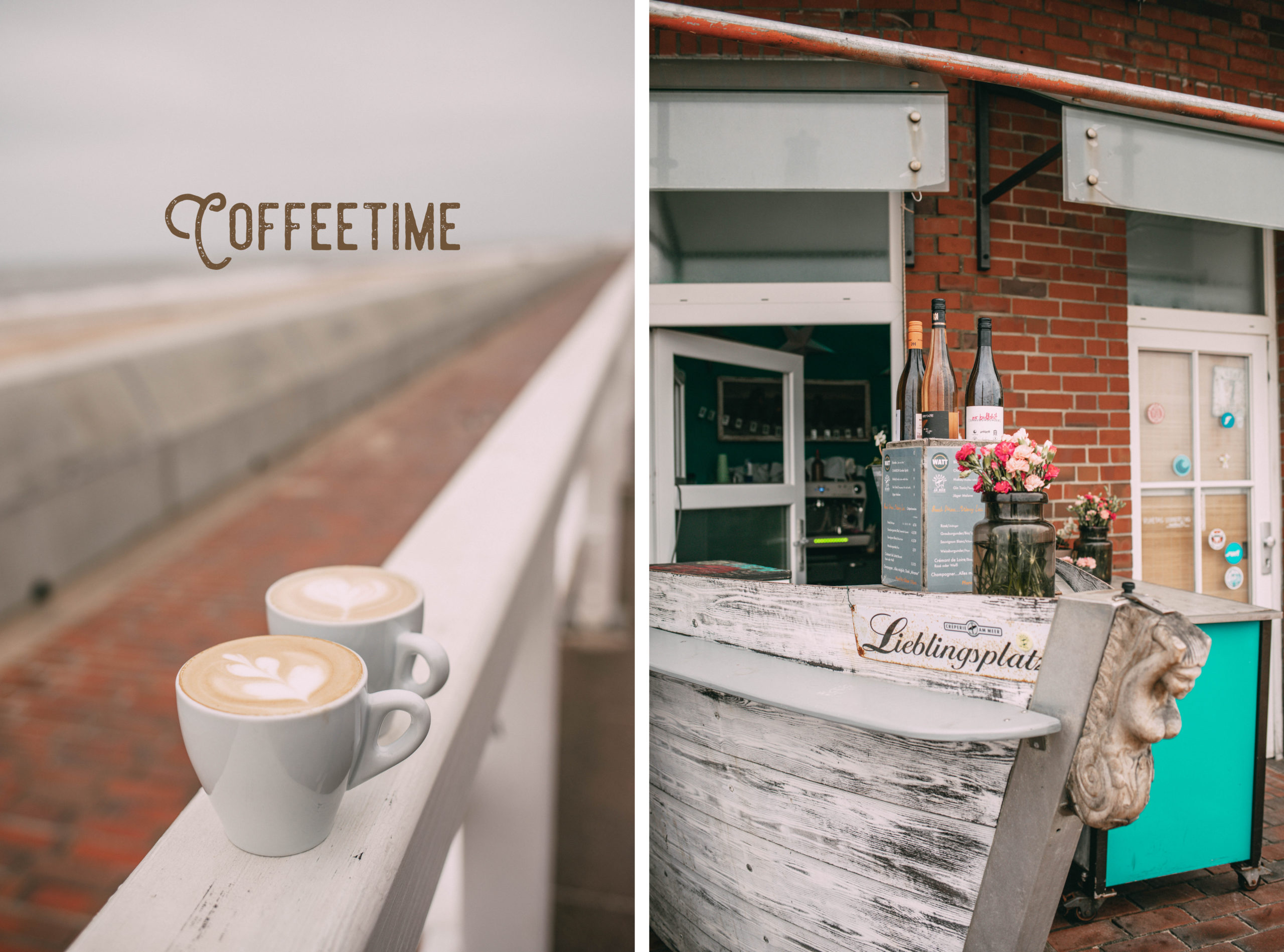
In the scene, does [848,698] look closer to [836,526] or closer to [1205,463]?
[1205,463]

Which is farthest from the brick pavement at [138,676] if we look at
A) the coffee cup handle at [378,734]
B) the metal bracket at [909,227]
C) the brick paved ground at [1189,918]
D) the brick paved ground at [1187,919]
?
the brick paved ground at [1189,918]

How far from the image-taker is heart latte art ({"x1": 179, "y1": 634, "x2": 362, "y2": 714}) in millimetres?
289

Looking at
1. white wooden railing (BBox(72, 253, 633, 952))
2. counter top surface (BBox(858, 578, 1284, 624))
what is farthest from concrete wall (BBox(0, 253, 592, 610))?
counter top surface (BBox(858, 578, 1284, 624))

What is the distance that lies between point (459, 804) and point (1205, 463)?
105 inches

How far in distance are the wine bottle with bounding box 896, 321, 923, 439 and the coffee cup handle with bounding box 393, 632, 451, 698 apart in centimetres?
87

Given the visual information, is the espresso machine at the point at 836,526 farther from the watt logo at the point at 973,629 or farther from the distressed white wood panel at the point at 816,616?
the watt logo at the point at 973,629

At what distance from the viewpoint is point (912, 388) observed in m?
1.11

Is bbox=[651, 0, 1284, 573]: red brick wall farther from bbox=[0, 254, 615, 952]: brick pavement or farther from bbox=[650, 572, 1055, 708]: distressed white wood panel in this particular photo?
bbox=[0, 254, 615, 952]: brick pavement

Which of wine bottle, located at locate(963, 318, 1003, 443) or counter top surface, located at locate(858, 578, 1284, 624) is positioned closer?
wine bottle, located at locate(963, 318, 1003, 443)

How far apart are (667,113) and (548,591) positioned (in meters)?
1.02

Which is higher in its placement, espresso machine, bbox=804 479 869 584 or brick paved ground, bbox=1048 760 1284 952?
espresso machine, bbox=804 479 869 584

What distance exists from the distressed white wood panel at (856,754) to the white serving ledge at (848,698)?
4 centimetres

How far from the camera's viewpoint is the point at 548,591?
0.90 metres

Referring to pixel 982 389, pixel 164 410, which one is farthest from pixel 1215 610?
pixel 164 410
